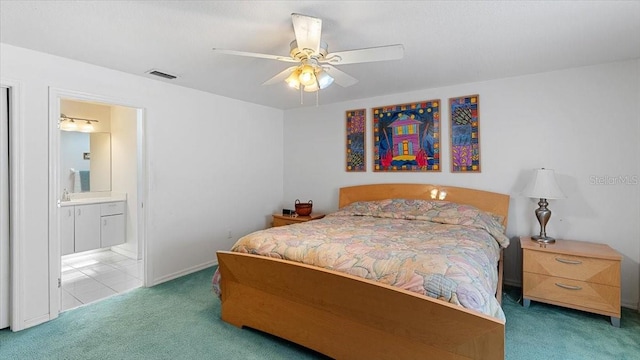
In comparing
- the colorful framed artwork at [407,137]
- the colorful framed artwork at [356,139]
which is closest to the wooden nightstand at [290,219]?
the colorful framed artwork at [356,139]

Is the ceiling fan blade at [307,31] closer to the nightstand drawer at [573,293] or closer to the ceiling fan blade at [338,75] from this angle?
the ceiling fan blade at [338,75]

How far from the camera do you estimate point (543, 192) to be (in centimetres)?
291

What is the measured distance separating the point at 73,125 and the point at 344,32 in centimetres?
450

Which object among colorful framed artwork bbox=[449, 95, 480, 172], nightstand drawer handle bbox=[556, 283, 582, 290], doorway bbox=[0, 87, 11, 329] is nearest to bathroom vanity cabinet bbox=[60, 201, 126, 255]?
doorway bbox=[0, 87, 11, 329]

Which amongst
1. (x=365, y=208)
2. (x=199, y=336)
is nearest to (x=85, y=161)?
(x=199, y=336)

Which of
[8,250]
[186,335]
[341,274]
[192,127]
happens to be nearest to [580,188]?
[341,274]

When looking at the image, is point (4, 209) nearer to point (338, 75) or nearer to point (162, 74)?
point (162, 74)

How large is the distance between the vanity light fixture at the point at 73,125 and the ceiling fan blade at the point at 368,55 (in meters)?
4.35

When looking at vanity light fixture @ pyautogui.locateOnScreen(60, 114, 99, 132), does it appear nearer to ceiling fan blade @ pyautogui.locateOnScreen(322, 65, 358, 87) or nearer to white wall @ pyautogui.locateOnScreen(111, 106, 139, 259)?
white wall @ pyautogui.locateOnScreen(111, 106, 139, 259)

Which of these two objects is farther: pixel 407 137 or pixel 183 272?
pixel 407 137

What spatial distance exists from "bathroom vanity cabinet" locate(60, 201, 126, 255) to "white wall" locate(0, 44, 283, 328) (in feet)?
5.24

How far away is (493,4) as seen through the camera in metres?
1.87

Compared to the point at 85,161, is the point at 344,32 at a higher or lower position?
higher

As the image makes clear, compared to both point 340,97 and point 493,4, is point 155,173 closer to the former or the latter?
point 340,97
